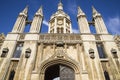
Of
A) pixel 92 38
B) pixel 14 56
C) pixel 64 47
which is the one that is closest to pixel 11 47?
pixel 14 56

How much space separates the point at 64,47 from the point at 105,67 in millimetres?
4586

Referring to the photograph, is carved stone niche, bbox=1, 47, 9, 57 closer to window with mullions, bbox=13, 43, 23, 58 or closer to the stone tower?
the stone tower

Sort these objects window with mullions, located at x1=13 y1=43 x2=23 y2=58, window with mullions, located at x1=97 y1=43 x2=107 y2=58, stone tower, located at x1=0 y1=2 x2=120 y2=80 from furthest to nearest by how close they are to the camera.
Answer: window with mullions, located at x1=97 y1=43 x2=107 y2=58 < window with mullions, located at x1=13 y1=43 x2=23 y2=58 < stone tower, located at x1=0 y1=2 x2=120 y2=80

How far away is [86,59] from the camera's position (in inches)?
550

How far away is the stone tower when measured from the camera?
13.0 metres

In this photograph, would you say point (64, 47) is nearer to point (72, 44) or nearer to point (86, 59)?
point (72, 44)

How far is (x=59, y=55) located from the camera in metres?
14.4

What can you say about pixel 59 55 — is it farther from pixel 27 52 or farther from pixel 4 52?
pixel 4 52

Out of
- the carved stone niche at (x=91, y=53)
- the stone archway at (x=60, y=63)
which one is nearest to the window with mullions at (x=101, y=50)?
the carved stone niche at (x=91, y=53)

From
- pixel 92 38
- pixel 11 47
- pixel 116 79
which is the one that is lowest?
pixel 116 79

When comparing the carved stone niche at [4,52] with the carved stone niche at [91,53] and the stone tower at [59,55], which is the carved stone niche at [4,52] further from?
the carved stone niche at [91,53]

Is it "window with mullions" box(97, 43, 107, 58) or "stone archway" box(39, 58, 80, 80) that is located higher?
"window with mullions" box(97, 43, 107, 58)

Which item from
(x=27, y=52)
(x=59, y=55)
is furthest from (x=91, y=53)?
(x=27, y=52)

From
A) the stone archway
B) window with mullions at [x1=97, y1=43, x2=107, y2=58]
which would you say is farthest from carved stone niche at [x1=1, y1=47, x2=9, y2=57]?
window with mullions at [x1=97, y1=43, x2=107, y2=58]
